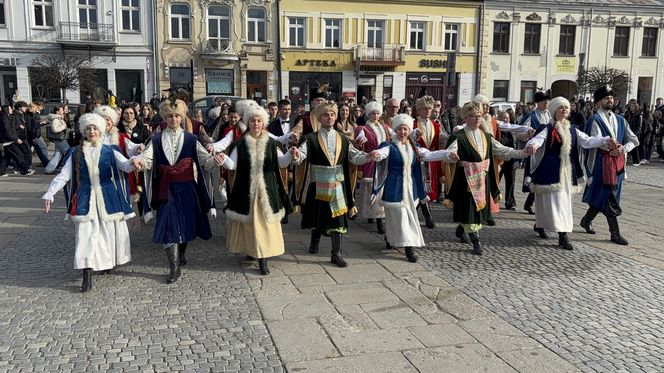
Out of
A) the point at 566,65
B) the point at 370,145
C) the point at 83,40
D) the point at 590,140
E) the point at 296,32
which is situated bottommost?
the point at 370,145

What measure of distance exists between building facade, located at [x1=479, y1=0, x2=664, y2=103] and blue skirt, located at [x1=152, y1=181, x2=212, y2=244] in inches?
1176

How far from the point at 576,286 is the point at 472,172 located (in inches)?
68.5

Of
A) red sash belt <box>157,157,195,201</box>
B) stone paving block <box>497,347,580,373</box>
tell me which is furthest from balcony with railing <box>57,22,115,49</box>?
stone paving block <box>497,347,580,373</box>

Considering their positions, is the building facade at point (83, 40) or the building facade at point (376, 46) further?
the building facade at point (376, 46)

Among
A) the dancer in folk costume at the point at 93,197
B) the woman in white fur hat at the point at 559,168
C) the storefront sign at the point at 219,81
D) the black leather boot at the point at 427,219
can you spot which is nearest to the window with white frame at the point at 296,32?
the storefront sign at the point at 219,81

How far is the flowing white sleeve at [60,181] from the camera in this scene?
5.20 metres

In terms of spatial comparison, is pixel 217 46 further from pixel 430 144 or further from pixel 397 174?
pixel 397 174

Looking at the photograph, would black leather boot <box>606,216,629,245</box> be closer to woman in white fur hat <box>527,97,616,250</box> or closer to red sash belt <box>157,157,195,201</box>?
woman in white fur hat <box>527,97,616,250</box>

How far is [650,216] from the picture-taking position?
896cm

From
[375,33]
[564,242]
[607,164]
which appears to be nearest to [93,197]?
[564,242]

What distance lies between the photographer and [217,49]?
2923 cm

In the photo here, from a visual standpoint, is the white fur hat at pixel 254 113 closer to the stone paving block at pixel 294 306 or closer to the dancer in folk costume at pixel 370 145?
the stone paving block at pixel 294 306

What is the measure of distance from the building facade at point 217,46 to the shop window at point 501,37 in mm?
13117

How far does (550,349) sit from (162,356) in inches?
110
